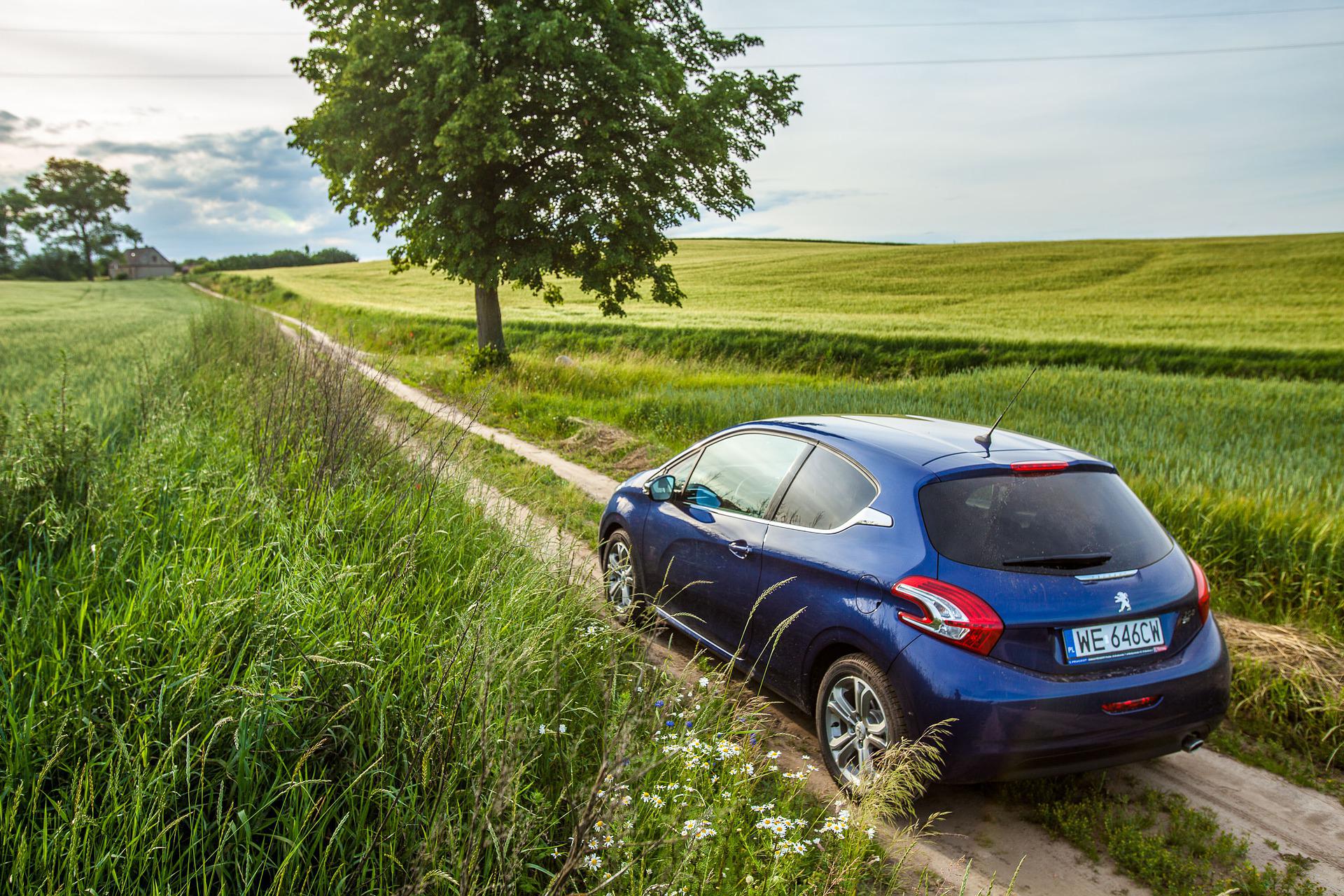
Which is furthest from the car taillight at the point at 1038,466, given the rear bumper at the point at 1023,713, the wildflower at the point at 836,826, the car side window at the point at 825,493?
the wildflower at the point at 836,826

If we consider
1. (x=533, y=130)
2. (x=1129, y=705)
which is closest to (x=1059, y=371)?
(x=533, y=130)

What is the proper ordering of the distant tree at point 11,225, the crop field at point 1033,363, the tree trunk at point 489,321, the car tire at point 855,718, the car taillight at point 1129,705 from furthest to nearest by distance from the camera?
the distant tree at point 11,225 < the tree trunk at point 489,321 < the crop field at point 1033,363 < the car tire at point 855,718 < the car taillight at point 1129,705

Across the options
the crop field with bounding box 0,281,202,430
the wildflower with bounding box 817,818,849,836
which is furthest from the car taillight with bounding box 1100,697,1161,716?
the crop field with bounding box 0,281,202,430

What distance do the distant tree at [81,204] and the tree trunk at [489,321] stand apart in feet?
360

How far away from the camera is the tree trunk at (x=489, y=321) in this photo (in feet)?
61.8

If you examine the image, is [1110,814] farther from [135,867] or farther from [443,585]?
[135,867]

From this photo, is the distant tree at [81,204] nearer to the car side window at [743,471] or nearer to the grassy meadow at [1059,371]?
the grassy meadow at [1059,371]

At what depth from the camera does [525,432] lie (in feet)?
45.0

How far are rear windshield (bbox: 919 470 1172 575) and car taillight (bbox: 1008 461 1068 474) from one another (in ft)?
0.09

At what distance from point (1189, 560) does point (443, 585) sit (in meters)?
3.74

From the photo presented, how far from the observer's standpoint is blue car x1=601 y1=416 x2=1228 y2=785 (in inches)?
130

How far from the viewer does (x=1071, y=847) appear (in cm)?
341

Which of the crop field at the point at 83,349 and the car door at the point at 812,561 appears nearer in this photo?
the car door at the point at 812,561

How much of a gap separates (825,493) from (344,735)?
2.51m
